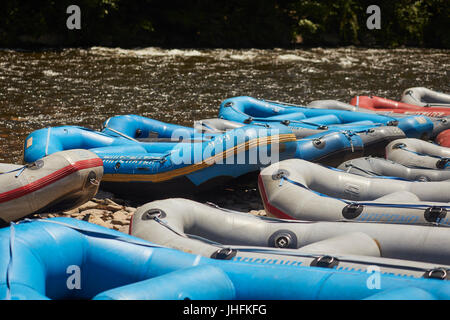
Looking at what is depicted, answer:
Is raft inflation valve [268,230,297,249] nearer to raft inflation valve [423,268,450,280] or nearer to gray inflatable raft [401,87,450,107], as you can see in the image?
raft inflation valve [423,268,450,280]

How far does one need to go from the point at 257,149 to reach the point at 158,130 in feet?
5.23

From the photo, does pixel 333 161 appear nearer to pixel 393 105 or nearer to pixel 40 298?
pixel 393 105

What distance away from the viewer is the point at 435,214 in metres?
3.70

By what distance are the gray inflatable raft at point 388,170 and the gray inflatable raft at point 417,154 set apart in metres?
0.22

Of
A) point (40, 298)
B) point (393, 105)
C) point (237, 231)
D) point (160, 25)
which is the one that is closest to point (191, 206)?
point (237, 231)

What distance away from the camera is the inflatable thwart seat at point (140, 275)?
95.0 inches

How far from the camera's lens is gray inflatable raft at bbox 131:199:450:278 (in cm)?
296

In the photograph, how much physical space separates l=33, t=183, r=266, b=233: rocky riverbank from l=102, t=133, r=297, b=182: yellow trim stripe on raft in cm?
23

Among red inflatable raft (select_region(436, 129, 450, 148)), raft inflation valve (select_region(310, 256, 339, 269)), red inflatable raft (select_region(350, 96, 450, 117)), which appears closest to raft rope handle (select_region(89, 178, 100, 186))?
raft inflation valve (select_region(310, 256, 339, 269))

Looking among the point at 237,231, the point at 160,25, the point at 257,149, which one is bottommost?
the point at 237,231

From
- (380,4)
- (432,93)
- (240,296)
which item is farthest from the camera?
(380,4)

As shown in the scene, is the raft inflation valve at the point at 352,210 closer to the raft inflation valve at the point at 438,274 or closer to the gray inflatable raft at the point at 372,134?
the raft inflation valve at the point at 438,274

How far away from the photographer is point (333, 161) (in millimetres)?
5578

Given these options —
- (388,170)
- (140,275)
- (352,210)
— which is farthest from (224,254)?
(388,170)
